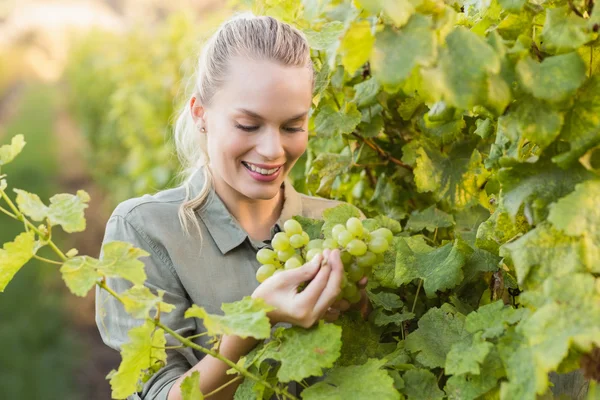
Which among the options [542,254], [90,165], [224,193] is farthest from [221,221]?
[90,165]

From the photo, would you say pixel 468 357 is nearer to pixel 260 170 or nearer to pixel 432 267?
pixel 432 267

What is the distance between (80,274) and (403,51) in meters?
0.60

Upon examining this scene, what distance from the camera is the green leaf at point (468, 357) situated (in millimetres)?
1112

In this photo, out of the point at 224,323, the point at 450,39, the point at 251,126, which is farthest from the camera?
the point at 251,126

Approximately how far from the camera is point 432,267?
1.46m

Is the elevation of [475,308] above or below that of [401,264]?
below

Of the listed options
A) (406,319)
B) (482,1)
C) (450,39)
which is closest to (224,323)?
(406,319)

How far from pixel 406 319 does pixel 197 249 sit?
1.86 ft

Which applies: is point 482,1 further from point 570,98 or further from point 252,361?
point 252,361

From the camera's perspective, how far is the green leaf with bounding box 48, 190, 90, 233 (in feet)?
3.74

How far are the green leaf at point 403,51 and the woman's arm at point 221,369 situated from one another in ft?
1.96

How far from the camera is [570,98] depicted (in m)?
1.06

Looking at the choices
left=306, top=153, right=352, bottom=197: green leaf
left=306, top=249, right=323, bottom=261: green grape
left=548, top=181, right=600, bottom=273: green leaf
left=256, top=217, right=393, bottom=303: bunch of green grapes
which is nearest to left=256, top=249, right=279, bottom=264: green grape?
left=256, top=217, right=393, bottom=303: bunch of green grapes

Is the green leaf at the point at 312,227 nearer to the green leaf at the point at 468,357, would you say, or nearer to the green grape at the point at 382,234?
the green grape at the point at 382,234
